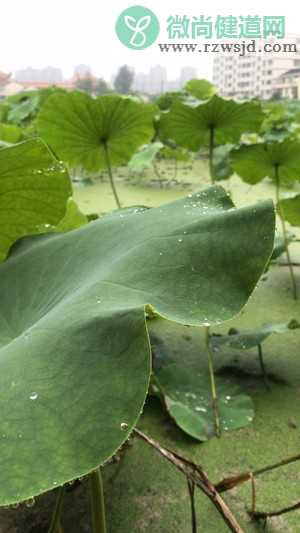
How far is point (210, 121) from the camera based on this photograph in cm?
137

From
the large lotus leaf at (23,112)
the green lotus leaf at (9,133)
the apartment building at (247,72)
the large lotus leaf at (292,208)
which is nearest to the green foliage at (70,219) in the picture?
the large lotus leaf at (292,208)

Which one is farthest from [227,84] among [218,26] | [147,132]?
[147,132]

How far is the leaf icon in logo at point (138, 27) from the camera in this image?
417 centimetres

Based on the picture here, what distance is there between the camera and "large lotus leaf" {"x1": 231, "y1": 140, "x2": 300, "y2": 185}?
53.7 inches

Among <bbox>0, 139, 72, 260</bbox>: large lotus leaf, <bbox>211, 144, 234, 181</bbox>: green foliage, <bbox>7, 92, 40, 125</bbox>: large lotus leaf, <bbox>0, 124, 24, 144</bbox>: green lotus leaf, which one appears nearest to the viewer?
<bbox>0, 139, 72, 260</bbox>: large lotus leaf

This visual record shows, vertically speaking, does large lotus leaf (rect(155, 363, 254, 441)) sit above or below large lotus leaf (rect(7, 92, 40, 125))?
below

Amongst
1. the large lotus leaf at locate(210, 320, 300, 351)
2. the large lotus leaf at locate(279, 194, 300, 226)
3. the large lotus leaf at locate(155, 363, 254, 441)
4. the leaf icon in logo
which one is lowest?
the large lotus leaf at locate(155, 363, 254, 441)

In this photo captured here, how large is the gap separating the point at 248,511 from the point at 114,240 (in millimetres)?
426

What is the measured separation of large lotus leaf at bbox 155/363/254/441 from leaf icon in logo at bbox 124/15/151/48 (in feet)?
12.2

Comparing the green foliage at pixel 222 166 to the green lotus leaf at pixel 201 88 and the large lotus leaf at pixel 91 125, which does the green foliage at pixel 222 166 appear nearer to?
the large lotus leaf at pixel 91 125

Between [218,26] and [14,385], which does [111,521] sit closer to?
[14,385]

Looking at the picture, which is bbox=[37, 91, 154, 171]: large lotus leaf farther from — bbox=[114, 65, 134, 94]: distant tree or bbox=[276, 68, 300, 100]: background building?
bbox=[114, 65, 134, 94]: distant tree

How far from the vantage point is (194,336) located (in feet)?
A: 4.07

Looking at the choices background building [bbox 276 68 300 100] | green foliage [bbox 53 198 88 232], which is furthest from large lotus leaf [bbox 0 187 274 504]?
background building [bbox 276 68 300 100]
